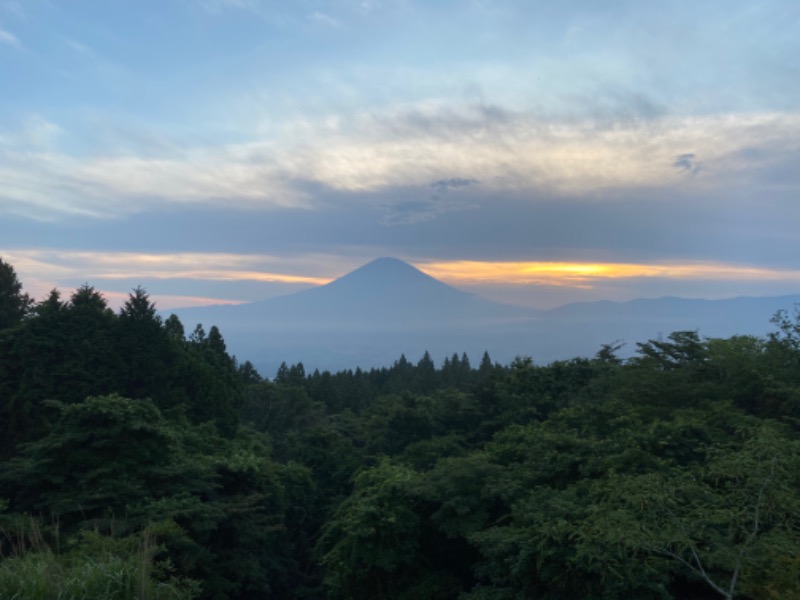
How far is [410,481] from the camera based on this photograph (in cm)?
1088

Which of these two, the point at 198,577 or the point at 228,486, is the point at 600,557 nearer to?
the point at 198,577

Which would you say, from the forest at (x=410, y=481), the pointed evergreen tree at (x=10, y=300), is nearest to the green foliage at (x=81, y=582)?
the forest at (x=410, y=481)

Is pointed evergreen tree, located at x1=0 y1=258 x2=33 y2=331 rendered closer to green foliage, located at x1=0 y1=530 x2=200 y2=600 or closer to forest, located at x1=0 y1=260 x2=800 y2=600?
forest, located at x1=0 y1=260 x2=800 y2=600

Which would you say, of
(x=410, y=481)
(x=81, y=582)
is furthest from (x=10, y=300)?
(x=81, y=582)

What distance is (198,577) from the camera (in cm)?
1060

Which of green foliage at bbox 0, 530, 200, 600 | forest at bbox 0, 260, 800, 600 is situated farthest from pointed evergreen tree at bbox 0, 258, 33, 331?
green foliage at bbox 0, 530, 200, 600

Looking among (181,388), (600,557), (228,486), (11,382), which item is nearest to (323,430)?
(181,388)

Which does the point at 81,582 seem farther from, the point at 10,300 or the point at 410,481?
the point at 10,300

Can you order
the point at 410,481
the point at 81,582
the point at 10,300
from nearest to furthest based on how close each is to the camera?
the point at 81,582 → the point at 410,481 → the point at 10,300

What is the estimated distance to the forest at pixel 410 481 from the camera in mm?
6391

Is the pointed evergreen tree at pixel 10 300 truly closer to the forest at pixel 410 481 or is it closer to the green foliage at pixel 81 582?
the forest at pixel 410 481

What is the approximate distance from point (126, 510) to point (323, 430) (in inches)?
397

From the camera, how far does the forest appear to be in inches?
252

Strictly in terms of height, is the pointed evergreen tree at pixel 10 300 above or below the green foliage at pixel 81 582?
above
